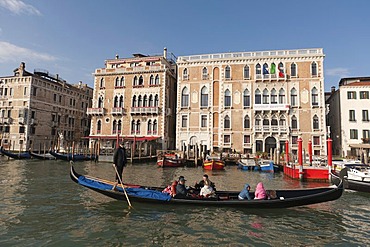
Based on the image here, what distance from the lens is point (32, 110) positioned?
31.0 meters

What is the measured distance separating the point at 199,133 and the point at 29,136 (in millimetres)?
19948

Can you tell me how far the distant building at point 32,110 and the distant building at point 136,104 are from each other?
405 centimetres

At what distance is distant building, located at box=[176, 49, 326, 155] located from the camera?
958 inches

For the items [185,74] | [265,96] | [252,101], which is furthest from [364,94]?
[185,74]

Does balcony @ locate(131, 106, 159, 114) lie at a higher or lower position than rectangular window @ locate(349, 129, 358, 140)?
higher

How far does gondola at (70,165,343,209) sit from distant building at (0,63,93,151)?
23126 mm

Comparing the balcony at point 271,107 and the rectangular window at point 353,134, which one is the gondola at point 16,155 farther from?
the rectangular window at point 353,134

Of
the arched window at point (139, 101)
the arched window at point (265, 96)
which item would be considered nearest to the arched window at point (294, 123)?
the arched window at point (265, 96)

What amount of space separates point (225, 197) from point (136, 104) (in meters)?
21.9

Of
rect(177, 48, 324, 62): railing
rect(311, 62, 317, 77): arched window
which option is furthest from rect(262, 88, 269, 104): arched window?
rect(311, 62, 317, 77): arched window

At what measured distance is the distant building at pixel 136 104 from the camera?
27125mm

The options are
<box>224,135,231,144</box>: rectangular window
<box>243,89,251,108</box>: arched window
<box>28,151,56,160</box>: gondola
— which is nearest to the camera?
<box>28,151,56,160</box>: gondola

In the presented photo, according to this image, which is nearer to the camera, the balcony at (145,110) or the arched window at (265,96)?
the arched window at (265,96)

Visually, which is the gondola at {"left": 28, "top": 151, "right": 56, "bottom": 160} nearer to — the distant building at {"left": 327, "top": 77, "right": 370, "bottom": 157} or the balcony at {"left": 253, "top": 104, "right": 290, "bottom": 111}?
the balcony at {"left": 253, "top": 104, "right": 290, "bottom": 111}
